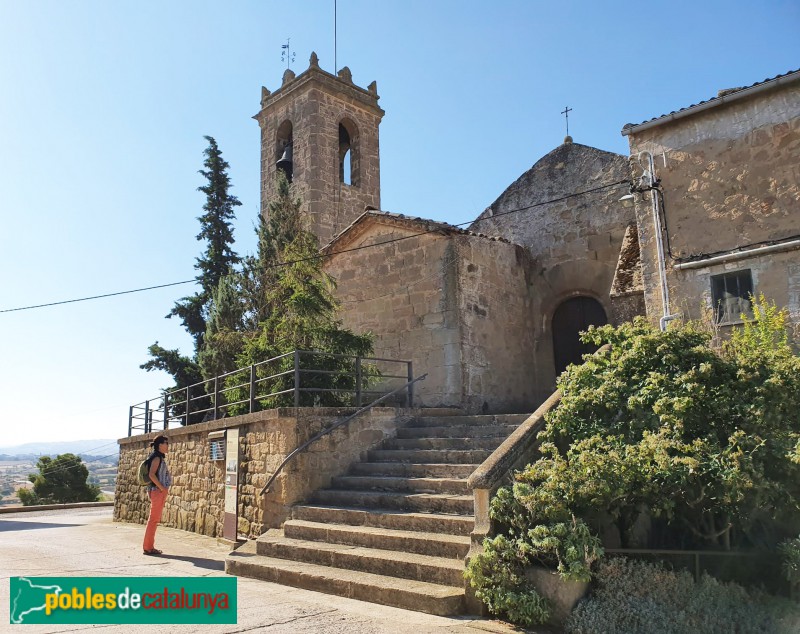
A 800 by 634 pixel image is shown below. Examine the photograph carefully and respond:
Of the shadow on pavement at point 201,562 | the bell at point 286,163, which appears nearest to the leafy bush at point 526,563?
the shadow on pavement at point 201,562

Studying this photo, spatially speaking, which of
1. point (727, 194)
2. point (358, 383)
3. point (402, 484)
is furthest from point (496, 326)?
point (402, 484)

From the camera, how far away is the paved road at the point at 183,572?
5.12 metres

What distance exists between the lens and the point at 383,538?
686 cm

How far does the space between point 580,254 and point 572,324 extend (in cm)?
154

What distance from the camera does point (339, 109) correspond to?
22672 mm

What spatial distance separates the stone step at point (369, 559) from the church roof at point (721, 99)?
802 centimetres

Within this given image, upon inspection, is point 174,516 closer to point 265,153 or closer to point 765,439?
point 765,439

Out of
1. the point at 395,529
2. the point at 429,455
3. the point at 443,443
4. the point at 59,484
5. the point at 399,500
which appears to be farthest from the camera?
the point at 59,484

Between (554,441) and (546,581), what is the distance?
5.09 feet

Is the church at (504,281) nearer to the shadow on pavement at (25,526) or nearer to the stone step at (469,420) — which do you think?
the stone step at (469,420)

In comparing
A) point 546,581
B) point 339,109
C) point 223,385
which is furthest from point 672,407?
point 339,109

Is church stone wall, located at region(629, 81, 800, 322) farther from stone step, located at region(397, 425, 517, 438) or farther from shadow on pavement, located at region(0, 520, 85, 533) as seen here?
shadow on pavement, located at region(0, 520, 85, 533)

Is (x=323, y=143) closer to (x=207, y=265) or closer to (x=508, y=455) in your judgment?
(x=207, y=265)

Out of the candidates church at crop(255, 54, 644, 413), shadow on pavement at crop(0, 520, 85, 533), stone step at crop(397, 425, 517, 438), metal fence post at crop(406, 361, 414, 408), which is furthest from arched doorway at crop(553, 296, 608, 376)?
shadow on pavement at crop(0, 520, 85, 533)
